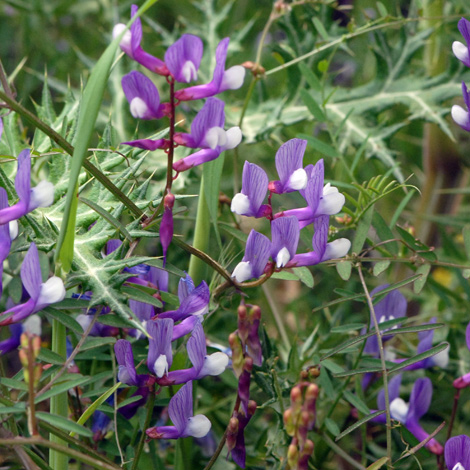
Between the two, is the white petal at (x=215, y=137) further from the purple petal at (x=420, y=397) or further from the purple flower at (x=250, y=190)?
the purple petal at (x=420, y=397)

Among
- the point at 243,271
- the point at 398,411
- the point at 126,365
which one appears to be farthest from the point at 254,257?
the point at 398,411

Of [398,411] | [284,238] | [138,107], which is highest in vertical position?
[138,107]

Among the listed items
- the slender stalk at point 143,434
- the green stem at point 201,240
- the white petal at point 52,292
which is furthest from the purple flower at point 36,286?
the green stem at point 201,240

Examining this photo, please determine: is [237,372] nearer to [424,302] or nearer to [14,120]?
[14,120]

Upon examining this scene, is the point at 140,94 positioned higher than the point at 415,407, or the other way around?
the point at 140,94

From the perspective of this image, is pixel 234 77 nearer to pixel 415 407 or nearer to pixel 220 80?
pixel 220 80

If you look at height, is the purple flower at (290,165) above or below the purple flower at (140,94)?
below

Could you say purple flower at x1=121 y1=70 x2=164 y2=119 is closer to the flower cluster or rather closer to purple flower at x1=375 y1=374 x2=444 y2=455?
the flower cluster
